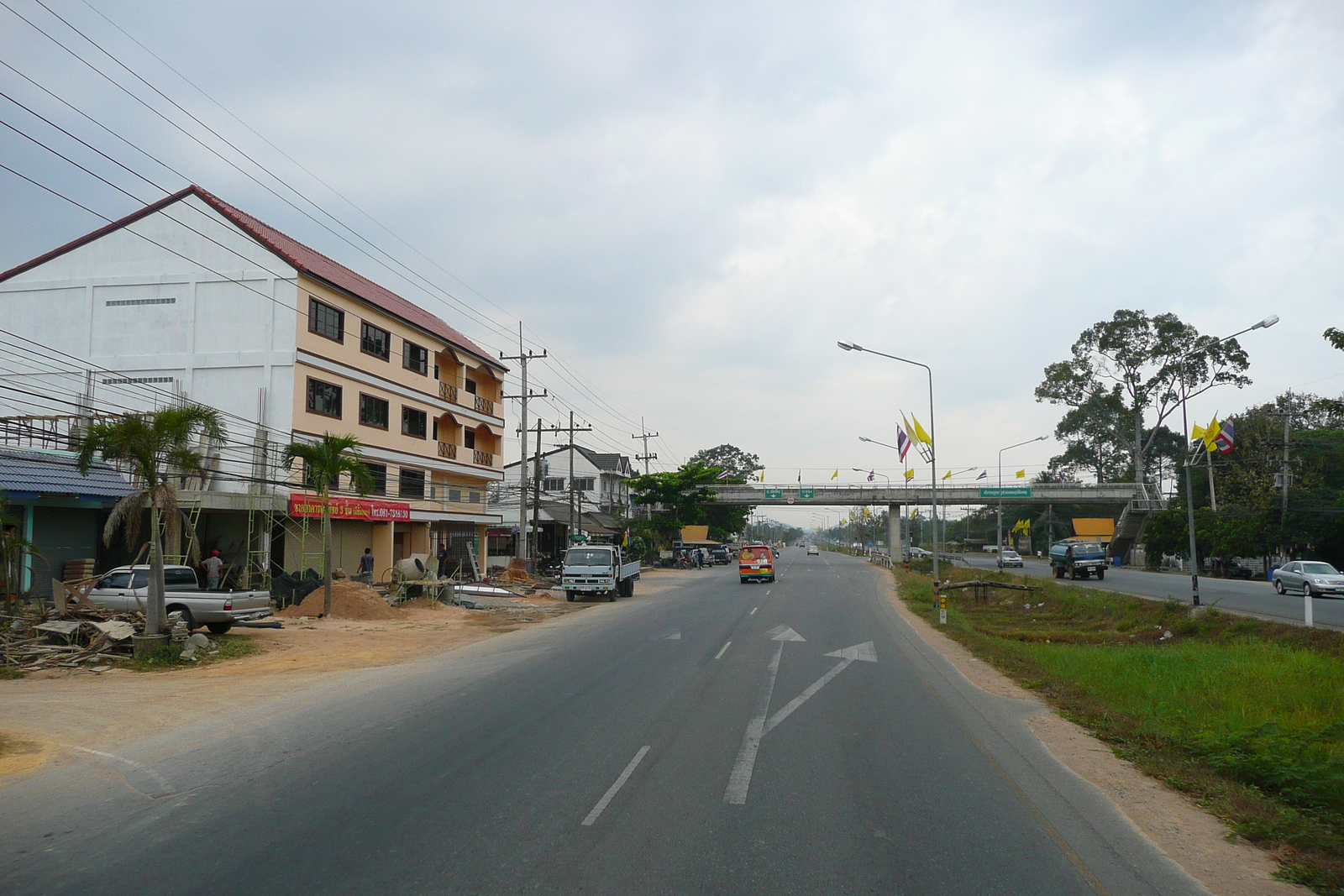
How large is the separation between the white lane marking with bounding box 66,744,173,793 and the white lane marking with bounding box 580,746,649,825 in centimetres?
398

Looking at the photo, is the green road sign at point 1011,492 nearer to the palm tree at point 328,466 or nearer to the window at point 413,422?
the window at point 413,422

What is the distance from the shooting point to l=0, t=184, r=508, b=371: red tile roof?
30.4 meters

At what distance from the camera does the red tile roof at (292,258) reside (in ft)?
99.8

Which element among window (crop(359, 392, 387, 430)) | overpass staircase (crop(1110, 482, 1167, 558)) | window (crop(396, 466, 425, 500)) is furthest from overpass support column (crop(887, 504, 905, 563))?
window (crop(359, 392, 387, 430))

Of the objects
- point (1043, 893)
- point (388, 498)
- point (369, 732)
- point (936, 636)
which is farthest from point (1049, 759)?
point (388, 498)

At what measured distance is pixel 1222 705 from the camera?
35.9ft

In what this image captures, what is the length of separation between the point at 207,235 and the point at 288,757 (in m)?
27.7

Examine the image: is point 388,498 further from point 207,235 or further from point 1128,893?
point 1128,893

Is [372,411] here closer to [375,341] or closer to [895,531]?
[375,341]

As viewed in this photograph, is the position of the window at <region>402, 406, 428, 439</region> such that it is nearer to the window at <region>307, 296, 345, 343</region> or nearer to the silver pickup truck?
the window at <region>307, 296, 345, 343</region>

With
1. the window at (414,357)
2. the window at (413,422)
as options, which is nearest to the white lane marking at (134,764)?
the window at (413,422)

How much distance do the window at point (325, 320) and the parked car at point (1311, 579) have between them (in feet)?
118

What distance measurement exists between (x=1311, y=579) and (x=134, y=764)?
115 ft

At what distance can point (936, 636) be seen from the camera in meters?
20.4
